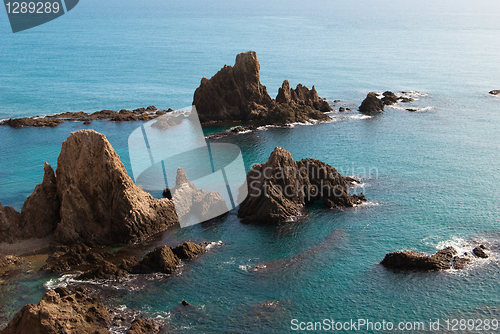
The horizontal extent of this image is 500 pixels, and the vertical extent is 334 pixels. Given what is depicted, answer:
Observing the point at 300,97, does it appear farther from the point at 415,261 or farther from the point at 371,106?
the point at 415,261

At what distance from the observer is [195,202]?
63.0 meters

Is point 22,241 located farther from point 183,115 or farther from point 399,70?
point 399,70

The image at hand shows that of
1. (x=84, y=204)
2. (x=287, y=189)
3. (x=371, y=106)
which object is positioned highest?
(x=371, y=106)

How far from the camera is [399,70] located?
175000 mm


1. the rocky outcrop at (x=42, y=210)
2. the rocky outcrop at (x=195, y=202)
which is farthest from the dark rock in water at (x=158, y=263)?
the rocky outcrop at (x=42, y=210)

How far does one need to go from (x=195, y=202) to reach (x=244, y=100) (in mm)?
55377

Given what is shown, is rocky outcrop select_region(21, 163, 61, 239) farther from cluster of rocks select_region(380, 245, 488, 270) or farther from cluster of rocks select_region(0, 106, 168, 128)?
cluster of rocks select_region(0, 106, 168, 128)

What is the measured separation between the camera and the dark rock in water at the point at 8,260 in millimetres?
49356

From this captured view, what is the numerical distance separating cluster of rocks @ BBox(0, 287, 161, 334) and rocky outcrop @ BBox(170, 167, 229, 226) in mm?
20399

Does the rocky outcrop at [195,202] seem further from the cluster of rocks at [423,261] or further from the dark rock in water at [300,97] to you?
the dark rock in water at [300,97]

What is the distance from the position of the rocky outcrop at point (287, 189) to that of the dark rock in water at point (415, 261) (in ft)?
51.0

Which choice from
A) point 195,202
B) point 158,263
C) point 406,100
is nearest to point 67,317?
point 158,263

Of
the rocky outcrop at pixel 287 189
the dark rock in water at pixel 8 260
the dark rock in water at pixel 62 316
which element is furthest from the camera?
the rocky outcrop at pixel 287 189

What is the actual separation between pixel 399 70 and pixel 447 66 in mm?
22682
